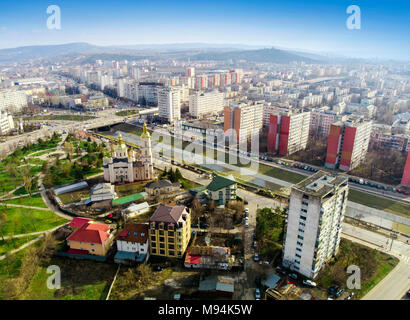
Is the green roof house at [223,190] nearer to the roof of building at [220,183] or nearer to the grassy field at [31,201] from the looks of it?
the roof of building at [220,183]

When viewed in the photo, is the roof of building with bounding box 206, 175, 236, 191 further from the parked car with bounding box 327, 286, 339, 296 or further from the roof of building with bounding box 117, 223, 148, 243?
the parked car with bounding box 327, 286, 339, 296

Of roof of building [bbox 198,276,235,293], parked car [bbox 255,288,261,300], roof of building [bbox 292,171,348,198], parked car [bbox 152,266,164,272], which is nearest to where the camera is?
parked car [bbox 255,288,261,300]

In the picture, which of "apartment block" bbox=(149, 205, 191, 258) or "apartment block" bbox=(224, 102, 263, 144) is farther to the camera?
"apartment block" bbox=(224, 102, 263, 144)

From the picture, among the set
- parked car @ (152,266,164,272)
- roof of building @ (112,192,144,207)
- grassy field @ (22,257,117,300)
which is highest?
roof of building @ (112,192,144,207)

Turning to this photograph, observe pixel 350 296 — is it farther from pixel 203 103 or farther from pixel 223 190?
pixel 203 103

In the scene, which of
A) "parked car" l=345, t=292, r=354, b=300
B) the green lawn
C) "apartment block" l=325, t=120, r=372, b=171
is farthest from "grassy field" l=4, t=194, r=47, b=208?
"apartment block" l=325, t=120, r=372, b=171

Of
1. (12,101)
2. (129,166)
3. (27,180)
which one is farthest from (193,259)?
(12,101)
